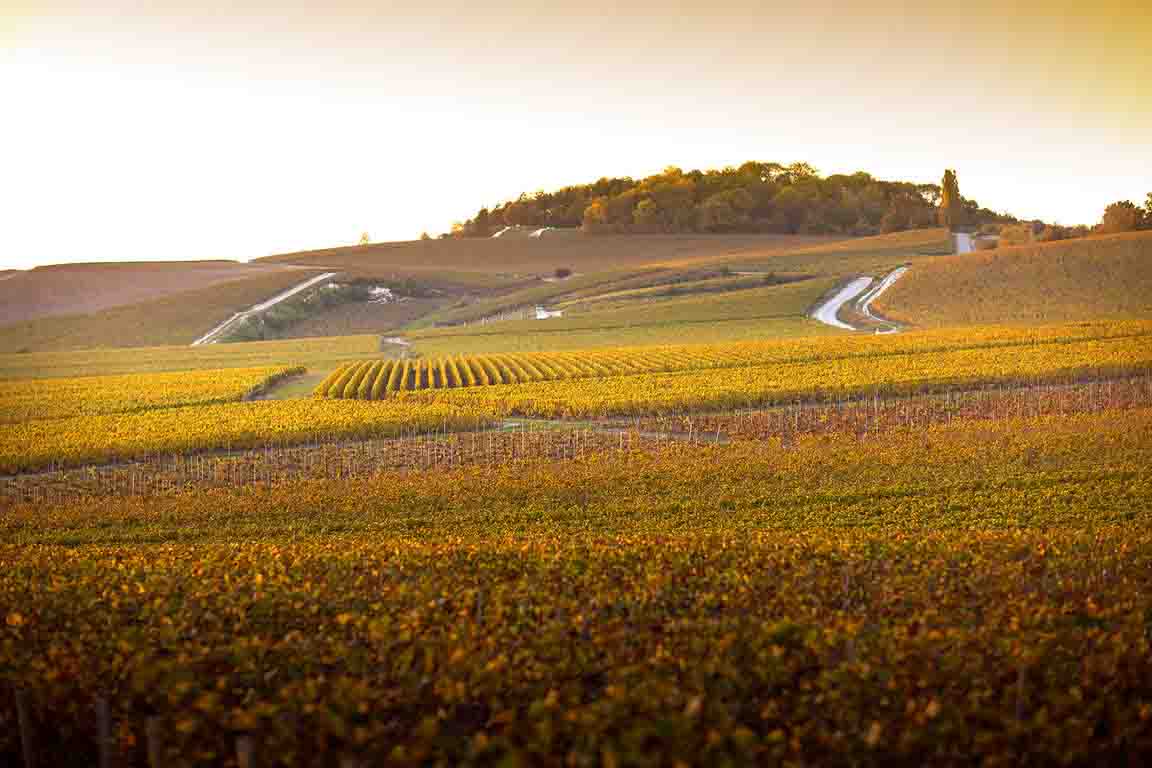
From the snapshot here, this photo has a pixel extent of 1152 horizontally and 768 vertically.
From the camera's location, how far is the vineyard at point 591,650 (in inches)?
338

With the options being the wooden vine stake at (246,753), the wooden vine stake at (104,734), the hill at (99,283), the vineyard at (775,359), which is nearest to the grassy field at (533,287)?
the hill at (99,283)

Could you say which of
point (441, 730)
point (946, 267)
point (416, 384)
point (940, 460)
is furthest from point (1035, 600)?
point (946, 267)

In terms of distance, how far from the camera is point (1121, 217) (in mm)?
108625

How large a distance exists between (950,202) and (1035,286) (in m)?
68.0

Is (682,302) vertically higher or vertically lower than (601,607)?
higher

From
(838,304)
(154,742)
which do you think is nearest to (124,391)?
(154,742)

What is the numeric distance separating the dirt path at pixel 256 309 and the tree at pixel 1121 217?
91.9m

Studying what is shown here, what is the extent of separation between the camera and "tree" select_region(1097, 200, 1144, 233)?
107188 millimetres

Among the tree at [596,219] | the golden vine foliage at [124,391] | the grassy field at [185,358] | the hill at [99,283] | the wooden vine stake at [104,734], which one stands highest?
the tree at [596,219]

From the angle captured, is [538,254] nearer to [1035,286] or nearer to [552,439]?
[1035,286]

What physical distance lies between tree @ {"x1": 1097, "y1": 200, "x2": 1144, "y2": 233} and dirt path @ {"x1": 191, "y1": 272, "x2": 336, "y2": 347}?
302 ft

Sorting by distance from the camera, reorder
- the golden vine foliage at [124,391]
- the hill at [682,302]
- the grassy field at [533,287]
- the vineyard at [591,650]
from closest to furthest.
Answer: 1. the vineyard at [591,650]
2. the golden vine foliage at [124,391]
3. the hill at [682,302]
4. the grassy field at [533,287]

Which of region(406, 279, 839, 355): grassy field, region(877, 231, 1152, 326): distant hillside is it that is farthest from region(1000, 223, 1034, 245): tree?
region(406, 279, 839, 355): grassy field

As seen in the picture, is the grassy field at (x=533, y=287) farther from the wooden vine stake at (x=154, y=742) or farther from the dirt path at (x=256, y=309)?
the wooden vine stake at (x=154, y=742)
